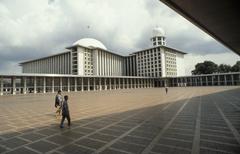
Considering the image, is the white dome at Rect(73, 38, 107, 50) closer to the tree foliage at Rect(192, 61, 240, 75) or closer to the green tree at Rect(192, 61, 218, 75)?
the green tree at Rect(192, 61, 218, 75)

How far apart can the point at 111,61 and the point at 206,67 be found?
4808cm

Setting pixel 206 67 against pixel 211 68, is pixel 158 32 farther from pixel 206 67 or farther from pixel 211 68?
pixel 211 68

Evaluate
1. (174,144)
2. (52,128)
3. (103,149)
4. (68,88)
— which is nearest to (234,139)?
(174,144)

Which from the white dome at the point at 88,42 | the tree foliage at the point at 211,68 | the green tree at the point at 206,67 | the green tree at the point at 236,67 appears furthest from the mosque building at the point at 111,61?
the green tree at the point at 236,67

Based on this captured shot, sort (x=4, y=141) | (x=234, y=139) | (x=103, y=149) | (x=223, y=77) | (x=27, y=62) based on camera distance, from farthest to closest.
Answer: (x=27, y=62), (x=223, y=77), (x=4, y=141), (x=234, y=139), (x=103, y=149)

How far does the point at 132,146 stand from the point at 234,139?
3205 mm

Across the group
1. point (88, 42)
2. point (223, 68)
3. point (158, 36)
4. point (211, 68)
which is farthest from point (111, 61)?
point (223, 68)

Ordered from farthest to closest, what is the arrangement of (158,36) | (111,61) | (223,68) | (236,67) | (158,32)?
(158,36)
(158,32)
(111,61)
(223,68)
(236,67)

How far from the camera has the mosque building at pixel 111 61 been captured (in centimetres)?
8025

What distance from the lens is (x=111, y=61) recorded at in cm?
9612

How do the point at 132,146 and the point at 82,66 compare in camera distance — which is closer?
the point at 132,146

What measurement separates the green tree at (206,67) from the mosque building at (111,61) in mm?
12646

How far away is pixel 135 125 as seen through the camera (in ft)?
25.3

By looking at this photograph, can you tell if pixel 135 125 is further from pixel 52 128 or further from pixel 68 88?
pixel 68 88
